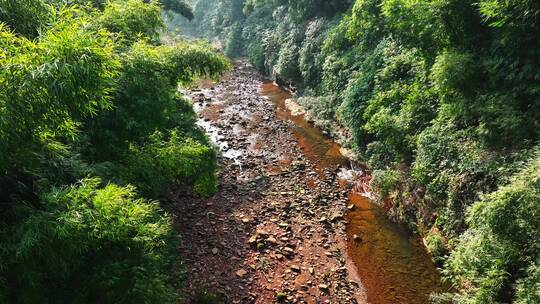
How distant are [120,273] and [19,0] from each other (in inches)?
209

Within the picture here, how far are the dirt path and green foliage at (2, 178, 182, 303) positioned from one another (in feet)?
12.6

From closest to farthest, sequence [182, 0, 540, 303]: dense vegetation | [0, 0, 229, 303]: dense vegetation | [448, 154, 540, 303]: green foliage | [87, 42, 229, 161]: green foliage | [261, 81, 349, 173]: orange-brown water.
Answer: [0, 0, 229, 303]: dense vegetation → [448, 154, 540, 303]: green foliage → [182, 0, 540, 303]: dense vegetation → [87, 42, 229, 161]: green foliage → [261, 81, 349, 173]: orange-brown water

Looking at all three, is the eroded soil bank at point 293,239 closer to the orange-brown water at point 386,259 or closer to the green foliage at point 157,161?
the orange-brown water at point 386,259

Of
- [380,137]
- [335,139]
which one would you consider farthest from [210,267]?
[335,139]

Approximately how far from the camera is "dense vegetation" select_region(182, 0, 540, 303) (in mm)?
6918

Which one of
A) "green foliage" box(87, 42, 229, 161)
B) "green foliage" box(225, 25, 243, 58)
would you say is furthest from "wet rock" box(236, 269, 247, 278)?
"green foliage" box(225, 25, 243, 58)

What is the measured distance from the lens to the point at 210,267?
997 centimetres

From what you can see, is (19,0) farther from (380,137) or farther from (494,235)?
(380,137)

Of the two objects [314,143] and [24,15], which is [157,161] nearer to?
[24,15]

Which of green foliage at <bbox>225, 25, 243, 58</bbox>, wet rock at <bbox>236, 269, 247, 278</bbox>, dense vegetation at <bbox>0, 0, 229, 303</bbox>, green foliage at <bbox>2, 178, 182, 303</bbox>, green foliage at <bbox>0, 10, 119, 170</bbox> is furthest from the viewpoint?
green foliage at <bbox>225, 25, 243, 58</bbox>

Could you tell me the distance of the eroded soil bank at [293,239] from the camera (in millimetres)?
9508

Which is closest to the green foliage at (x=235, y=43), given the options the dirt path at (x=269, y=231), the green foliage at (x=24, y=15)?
the dirt path at (x=269, y=231)

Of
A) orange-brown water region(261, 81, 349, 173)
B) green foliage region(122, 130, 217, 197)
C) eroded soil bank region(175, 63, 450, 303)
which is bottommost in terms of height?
eroded soil bank region(175, 63, 450, 303)

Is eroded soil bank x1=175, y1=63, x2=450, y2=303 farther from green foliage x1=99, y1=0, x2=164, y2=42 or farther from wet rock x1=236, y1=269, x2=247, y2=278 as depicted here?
green foliage x1=99, y1=0, x2=164, y2=42
